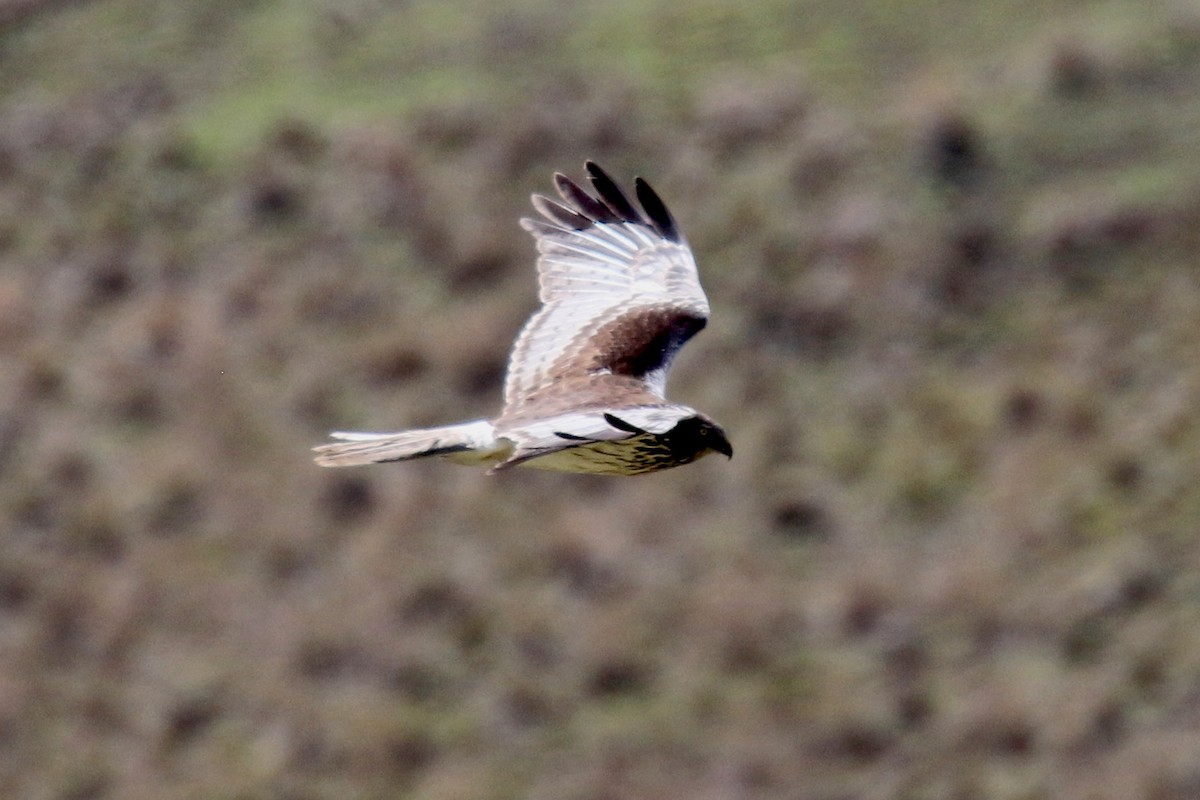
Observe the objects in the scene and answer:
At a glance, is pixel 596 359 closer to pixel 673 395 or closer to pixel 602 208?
pixel 602 208

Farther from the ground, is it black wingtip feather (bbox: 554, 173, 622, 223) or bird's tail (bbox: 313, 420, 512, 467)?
black wingtip feather (bbox: 554, 173, 622, 223)

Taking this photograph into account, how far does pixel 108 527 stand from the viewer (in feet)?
45.8

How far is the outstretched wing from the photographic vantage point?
7.77 m

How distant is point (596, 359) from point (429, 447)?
40.2 inches

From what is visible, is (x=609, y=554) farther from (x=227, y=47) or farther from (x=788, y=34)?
(x=227, y=47)

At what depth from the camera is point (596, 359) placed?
7730 millimetres

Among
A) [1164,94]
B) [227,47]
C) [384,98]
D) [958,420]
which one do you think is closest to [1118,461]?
[958,420]

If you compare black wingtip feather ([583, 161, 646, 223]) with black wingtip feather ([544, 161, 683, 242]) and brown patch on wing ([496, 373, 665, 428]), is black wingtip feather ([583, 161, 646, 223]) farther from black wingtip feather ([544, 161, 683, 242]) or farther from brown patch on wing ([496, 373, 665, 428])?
brown patch on wing ([496, 373, 665, 428])

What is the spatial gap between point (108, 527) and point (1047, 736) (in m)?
5.82

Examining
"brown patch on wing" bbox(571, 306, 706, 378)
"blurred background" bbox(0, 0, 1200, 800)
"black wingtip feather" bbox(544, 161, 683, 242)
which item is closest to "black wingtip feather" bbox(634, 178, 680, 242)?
"black wingtip feather" bbox(544, 161, 683, 242)

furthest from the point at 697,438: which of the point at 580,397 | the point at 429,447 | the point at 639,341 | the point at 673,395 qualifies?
the point at 673,395

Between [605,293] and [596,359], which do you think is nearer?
[596,359]

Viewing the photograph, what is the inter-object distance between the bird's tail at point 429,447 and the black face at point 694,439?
53cm

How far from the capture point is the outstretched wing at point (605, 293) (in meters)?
7.77
